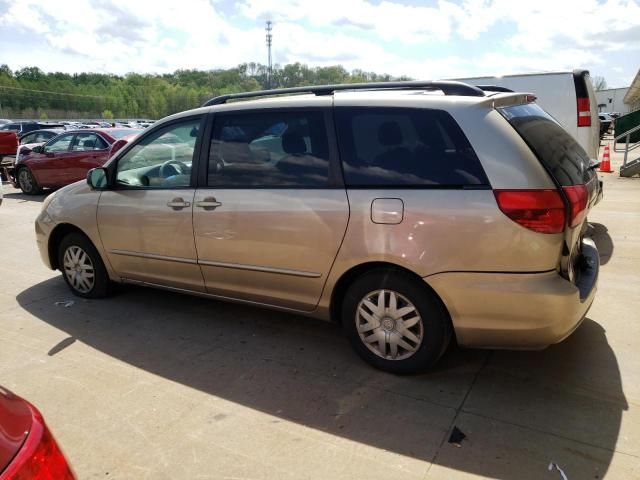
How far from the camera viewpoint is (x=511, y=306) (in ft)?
9.75

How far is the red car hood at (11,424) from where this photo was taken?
1.33 metres

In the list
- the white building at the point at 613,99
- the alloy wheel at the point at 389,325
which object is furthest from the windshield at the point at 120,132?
the white building at the point at 613,99

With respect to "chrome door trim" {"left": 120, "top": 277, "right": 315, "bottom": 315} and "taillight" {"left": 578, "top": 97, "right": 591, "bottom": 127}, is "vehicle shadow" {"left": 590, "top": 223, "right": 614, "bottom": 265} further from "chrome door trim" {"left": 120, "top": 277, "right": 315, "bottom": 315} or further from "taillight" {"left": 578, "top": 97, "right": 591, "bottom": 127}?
"chrome door trim" {"left": 120, "top": 277, "right": 315, "bottom": 315}

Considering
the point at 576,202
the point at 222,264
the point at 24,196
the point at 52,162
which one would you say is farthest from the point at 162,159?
the point at 24,196

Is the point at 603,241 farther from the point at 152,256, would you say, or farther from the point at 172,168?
the point at 152,256

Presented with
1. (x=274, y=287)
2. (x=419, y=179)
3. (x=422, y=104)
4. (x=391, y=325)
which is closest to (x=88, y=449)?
(x=274, y=287)

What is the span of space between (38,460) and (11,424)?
0.50ft

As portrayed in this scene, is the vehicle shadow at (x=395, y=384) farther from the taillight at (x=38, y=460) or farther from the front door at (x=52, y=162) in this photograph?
the front door at (x=52, y=162)

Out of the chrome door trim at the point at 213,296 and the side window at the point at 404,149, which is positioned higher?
the side window at the point at 404,149

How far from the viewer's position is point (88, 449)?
2775 millimetres

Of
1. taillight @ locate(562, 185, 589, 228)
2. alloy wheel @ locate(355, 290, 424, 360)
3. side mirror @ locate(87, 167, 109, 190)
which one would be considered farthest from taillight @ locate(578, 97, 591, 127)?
side mirror @ locate(87, 167, 109, 190)

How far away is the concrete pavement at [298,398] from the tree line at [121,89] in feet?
258

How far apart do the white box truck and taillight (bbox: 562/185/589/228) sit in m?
4.33

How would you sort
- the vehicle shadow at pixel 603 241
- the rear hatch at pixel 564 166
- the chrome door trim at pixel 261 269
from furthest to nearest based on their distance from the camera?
the vehicle shadow at pixel 603 241
the chrome door trim at pixel 261 269
the rear hatch at pixel 564 166
